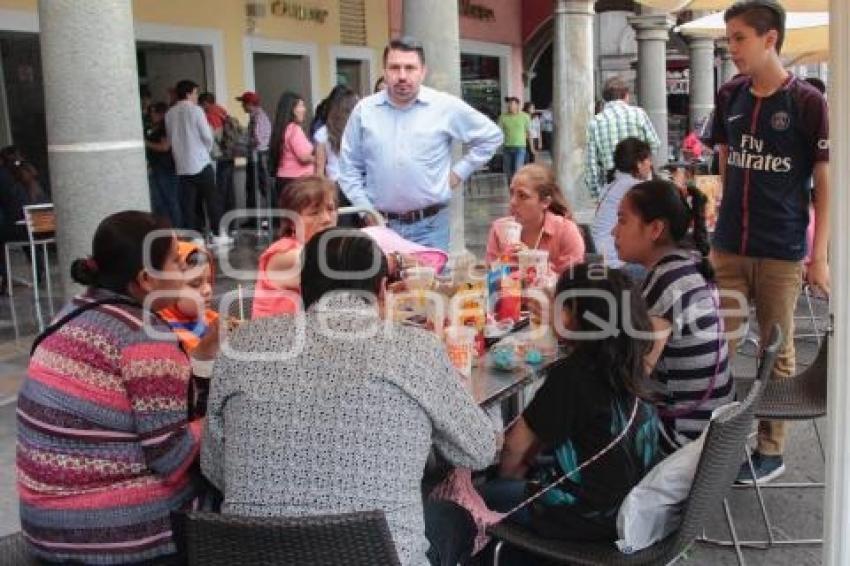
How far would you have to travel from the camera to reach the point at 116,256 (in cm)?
235

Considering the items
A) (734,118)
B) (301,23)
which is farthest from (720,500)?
(301,23)

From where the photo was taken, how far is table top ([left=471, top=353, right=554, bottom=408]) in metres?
2.63

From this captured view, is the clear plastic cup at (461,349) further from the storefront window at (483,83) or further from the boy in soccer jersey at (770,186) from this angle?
the storefront window at (483,83)

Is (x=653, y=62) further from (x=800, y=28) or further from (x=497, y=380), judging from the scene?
(x=497, y=380)

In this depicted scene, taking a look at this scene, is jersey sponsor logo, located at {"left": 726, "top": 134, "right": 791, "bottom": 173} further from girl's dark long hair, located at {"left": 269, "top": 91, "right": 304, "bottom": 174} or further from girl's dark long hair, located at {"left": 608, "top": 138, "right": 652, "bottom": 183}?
girl's dark long hair, located at {"left": 269, "top": 91, "right": 304, "bottom": 174}

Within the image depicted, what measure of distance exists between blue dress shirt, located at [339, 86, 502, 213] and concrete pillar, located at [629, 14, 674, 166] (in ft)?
35.4

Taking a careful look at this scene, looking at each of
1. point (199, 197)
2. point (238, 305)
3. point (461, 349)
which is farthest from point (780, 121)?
point (199, 197)

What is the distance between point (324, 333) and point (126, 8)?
312 centimetres

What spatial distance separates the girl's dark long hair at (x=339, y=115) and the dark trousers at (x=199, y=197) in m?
2.60

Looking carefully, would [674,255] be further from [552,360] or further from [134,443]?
[134,443]

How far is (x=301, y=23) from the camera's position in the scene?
44.0ft

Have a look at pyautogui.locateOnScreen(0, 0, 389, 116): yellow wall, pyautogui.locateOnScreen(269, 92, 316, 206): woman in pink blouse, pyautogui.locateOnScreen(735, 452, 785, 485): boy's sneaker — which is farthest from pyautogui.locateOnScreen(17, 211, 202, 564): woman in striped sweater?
pyautogui.locateOnScreen(0, 0, 389, 116): yellow wall

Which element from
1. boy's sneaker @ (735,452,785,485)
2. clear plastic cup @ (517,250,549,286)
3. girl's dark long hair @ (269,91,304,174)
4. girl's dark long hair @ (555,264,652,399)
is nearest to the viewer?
girl's dark long hair @ (555,264,652,399)

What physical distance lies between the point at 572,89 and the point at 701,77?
7.63 meters
